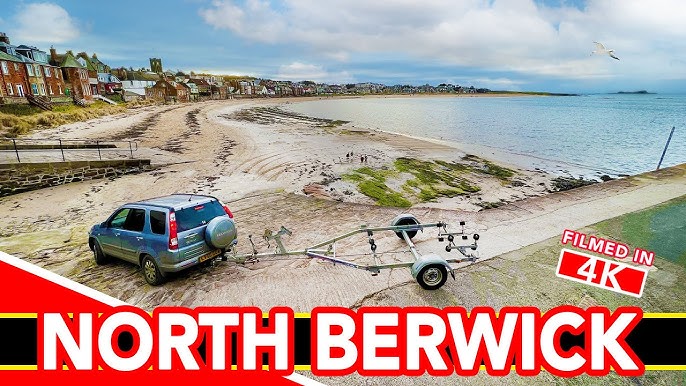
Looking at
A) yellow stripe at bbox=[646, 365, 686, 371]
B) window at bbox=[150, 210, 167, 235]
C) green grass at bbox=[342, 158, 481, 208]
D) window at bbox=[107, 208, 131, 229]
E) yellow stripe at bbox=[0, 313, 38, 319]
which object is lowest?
green grass at bbox=[342, 158, 481, 208]

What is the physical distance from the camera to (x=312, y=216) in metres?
11.6

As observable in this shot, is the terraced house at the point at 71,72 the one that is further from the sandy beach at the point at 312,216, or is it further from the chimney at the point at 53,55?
the sandy beach at the point at 312,216

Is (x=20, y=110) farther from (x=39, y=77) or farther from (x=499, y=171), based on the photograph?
(x=499, y=171)

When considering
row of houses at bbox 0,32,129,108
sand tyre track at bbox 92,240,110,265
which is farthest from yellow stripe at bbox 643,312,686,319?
row of houses at bbox 0,32,129,108

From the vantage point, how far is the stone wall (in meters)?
13.9

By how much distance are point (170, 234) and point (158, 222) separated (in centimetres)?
49

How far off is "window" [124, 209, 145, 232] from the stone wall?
36.6 feet

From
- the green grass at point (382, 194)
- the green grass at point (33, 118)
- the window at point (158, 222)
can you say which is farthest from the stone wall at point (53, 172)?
the green grass at point (33, 118)

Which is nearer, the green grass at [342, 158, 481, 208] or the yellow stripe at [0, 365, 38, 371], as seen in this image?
the yellow stripe at [0, 365, 38, 371]

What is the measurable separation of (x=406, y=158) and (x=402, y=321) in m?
19.9

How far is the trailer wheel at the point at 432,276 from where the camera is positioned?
21.5 ft

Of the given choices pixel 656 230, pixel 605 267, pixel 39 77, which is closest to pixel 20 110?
pixel 39 77

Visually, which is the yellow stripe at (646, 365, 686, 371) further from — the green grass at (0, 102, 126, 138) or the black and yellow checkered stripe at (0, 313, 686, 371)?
the green grass at (0, 102, 126, 138)

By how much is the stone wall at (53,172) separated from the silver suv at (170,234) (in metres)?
10.5
